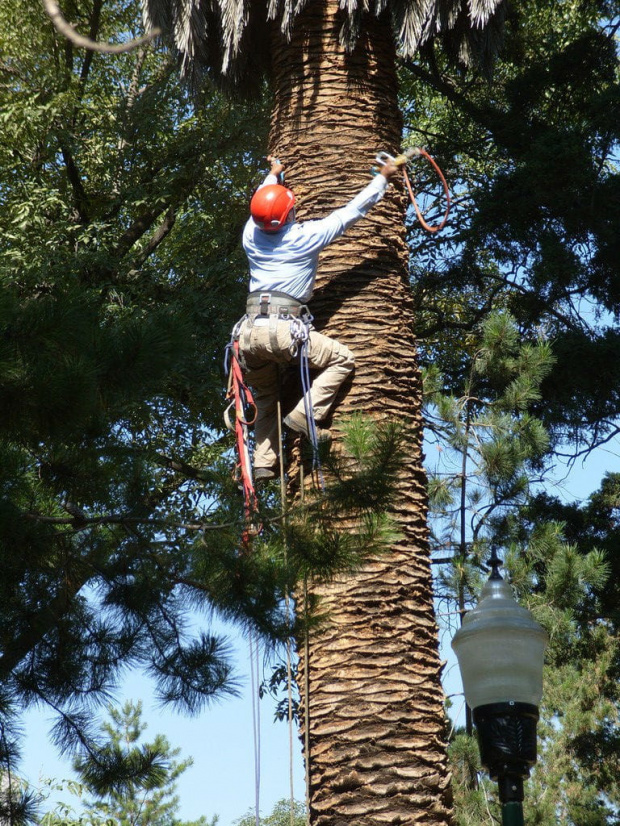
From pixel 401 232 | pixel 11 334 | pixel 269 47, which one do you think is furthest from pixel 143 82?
pixel 11 334

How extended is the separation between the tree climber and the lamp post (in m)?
1.52

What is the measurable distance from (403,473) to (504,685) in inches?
58.3

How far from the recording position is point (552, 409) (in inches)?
488

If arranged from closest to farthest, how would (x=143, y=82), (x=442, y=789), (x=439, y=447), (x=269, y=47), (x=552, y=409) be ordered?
(x=442, y=789), (x=269, y=47), (x=439, y=447), (x=552, y=409), (x=143, y=82)

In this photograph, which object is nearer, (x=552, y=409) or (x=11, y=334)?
(x=11, y=334)

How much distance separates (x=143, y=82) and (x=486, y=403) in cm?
690

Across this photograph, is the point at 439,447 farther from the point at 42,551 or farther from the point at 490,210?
the point at 42,551

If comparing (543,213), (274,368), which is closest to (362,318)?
A: (274,368)

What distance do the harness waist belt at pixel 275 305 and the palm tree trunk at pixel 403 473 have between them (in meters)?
0.21

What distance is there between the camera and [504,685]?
4.68 metres

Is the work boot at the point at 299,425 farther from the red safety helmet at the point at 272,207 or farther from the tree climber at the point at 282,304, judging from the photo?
the red safety helmet at the point at 272,207

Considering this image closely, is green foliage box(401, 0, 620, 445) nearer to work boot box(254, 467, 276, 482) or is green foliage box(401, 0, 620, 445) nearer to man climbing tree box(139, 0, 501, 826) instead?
man climbing tree box(139, 0, 501, 826)

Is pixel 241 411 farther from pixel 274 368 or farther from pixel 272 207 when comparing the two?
pixel 272 207

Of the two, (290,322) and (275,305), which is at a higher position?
(275,305)
